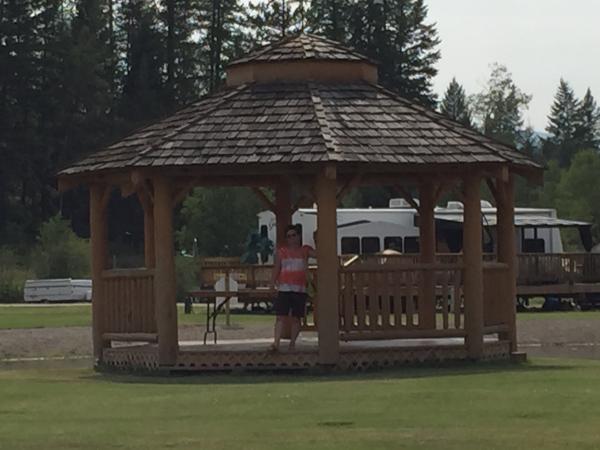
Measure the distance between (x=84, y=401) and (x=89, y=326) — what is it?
1840cm

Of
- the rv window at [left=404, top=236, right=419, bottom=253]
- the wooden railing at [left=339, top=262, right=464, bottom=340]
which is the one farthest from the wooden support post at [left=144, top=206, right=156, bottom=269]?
the rv window at [left=404, top=236, right=419, bottom=253]

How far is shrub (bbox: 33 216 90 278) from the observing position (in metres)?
58.5

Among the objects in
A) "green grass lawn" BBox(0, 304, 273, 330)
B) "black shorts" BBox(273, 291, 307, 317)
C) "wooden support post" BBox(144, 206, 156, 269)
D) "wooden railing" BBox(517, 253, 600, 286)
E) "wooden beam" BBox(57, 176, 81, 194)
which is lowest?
"green grass lawn" BBox(0, 304, 273, 330)

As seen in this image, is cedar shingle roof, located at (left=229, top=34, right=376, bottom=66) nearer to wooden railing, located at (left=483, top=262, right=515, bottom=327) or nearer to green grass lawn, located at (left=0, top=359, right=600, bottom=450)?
wooden railing, located at (left=483, top=262, right=515, bottom=327)

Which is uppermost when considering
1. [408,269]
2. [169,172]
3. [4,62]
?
[4,62]

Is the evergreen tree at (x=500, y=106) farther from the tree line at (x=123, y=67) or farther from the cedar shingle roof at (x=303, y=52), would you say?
the cedar shingle roof at (x=303, y=52)

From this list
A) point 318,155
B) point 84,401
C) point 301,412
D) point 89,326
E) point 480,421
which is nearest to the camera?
point 480,421

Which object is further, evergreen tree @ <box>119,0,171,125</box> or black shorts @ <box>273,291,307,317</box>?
evergreen tree @ <box>119,0,171,125</box>

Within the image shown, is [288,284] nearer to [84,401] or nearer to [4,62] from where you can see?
[84,401]

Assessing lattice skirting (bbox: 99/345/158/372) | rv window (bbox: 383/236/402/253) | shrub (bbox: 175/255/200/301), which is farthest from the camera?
shrub (bbox: 175/255/200/301)

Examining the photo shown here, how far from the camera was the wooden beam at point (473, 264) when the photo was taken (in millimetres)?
20484

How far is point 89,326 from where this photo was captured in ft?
111

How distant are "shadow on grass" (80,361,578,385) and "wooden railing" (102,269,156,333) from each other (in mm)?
881

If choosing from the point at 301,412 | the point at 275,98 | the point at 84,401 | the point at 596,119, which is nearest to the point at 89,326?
the point at 275,98
